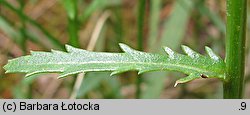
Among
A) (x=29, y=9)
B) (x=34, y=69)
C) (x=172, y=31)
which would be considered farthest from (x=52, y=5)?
(x=34, y=69)

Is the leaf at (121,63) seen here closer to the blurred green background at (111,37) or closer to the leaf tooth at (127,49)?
the leaf tooth at (127,49)

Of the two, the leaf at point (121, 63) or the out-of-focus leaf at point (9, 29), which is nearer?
the leaf at point (121, 63)

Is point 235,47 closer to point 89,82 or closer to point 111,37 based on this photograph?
Result: point 89,82

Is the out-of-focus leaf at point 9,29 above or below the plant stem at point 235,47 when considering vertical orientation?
above

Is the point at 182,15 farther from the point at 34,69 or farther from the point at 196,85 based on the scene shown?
the point at 34,69

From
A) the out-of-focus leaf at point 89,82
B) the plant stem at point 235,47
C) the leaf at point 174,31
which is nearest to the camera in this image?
the plant stem at point 235,47

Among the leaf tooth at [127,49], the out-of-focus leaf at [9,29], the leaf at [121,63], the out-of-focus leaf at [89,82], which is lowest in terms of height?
the leaf at [121,63]

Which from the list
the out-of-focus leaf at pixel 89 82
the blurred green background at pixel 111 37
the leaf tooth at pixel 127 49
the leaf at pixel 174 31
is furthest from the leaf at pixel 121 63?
the leaf at pixel 174 31
